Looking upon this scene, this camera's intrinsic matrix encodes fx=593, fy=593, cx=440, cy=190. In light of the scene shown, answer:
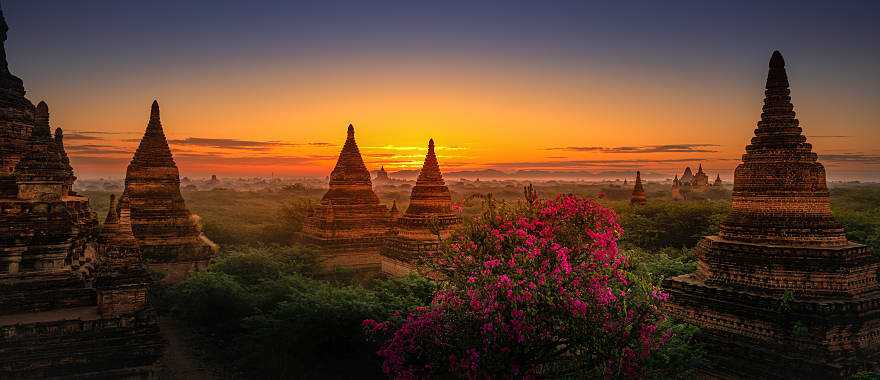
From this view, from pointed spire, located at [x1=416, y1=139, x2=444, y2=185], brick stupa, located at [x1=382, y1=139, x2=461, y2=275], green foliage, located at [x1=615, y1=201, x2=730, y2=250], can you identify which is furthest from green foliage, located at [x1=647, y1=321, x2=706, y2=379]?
green foliage, located at [x1=615, y1=201, x2=730, y2=250]

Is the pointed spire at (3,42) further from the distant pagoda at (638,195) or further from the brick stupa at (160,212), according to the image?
the distant pagoda at (638,195)

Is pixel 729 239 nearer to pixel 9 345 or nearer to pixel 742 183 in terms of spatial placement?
pixel 742 183

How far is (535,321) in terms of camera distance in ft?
27.8

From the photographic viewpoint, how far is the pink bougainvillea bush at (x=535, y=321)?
8.27 meters

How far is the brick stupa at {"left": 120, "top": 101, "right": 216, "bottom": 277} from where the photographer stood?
21547 mm

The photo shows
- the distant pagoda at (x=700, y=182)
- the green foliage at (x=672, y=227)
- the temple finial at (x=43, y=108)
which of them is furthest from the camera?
the distant pagoda at (x=700, y=182)

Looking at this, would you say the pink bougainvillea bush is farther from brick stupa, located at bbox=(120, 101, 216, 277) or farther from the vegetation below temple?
brick stupa, located at bbox=(120, 101, 216, 277)

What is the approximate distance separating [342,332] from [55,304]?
587 centimetres

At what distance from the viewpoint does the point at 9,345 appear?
10.6m

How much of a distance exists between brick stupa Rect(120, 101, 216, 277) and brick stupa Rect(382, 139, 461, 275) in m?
6.95

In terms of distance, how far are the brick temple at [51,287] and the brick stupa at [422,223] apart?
10.9 meters

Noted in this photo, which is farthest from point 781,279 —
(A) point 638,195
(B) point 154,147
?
(A) point 638,195

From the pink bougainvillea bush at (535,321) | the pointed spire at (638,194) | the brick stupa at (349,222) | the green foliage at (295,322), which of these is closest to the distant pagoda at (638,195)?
the pointed spire at (638,194)

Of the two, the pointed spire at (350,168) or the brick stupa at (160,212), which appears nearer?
the brick stupa at (160,212)
